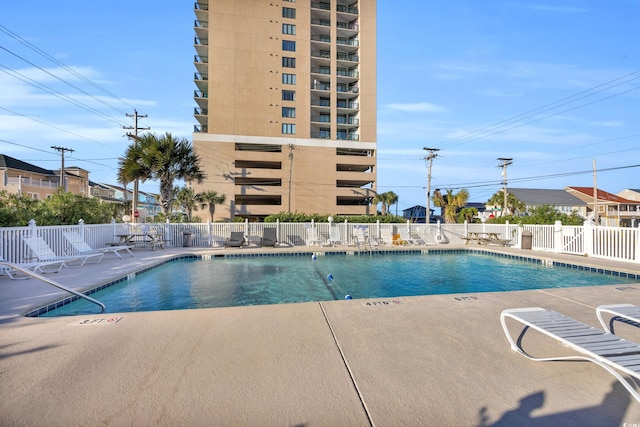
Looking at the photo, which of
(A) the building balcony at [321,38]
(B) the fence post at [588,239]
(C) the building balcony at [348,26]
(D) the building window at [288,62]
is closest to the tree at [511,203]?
(C) the building balcony at [348,26]

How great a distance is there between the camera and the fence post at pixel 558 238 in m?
12.5

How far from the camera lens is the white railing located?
29.8ft

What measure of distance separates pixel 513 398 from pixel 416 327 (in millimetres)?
1519

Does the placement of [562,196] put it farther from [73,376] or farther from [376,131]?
[73,376]

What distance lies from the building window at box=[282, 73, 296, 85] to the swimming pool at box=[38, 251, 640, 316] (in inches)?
1217

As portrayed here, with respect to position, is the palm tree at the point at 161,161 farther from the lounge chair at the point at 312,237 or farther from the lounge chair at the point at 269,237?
the lounge chair at the point at 312,237

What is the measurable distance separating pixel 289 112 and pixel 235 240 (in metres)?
27.3

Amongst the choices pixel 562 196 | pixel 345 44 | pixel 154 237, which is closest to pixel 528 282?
pixel 154 237

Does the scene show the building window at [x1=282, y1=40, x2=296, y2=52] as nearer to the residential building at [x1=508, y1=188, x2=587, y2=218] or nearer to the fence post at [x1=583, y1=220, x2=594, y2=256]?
the fence post at [x1=583, y1=220, x2=594, y2=256]

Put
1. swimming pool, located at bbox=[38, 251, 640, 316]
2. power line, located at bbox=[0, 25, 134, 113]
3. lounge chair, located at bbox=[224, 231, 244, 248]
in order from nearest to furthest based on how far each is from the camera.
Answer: swimming pool, located at bbox=[38, 251, 640, 316]
lounge chair, located at bbox=[224, 231, 244, 248]
power line, located at bbox=[0, 25, 134, 113]

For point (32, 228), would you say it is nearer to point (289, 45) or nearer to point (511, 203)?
point (289, 45)

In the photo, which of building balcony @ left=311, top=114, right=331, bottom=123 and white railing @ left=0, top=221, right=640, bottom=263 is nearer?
white railing @ left=0, top=221, right=640, bottom=263

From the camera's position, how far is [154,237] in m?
13.9

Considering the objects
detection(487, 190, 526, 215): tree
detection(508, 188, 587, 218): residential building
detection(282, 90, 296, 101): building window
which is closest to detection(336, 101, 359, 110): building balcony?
detection(282, 90, 296, 101): building window
